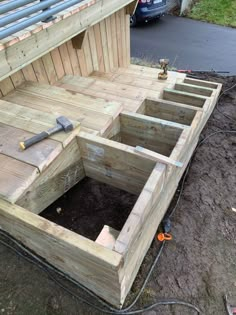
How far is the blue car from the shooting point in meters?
8.72

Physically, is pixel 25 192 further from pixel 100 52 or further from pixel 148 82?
pixel 100 52

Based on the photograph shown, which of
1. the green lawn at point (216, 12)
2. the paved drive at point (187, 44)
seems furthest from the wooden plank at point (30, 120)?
the green lawn at point (216, 12)

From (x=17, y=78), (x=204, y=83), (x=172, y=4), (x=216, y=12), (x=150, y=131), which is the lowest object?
(x=216, y=12)

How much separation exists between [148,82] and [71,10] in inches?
58.1

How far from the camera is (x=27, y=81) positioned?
307cm

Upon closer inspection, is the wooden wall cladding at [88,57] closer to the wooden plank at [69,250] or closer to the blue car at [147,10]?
the wooden plank at [69,250]

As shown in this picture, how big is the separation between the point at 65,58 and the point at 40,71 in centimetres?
50

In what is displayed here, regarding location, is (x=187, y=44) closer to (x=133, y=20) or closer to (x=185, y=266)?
(x=133, y=20)

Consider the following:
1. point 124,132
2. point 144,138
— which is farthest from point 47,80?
point 144,138

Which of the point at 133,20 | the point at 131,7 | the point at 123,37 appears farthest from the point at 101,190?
the point at 133,20

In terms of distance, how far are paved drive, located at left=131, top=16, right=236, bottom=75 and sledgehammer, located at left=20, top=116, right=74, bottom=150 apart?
201 inches

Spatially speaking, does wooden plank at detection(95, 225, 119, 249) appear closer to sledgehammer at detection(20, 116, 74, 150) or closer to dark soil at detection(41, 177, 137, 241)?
dark soil at detection(41, 177, 137, 241)

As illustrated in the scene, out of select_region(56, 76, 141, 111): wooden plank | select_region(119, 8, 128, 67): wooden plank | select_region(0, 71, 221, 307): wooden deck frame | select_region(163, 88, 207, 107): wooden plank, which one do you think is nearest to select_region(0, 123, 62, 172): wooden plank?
select_region(0, 71, 221, 307): wooden deck frame

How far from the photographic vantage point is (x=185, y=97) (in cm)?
343
